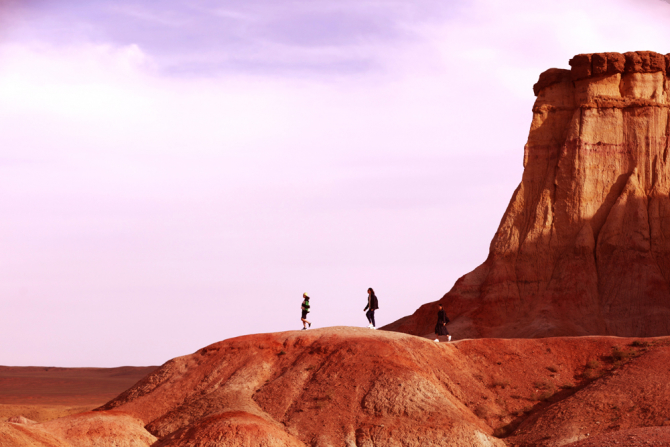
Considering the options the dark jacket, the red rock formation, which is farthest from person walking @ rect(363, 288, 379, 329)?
the red rock formation

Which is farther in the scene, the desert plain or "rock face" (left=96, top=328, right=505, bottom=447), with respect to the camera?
the desert plain

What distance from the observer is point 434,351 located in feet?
99.1

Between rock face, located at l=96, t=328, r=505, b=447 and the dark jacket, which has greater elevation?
the dark jacket

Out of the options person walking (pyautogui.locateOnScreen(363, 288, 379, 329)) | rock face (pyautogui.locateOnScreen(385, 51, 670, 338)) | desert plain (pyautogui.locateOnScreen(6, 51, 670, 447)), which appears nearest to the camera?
desert plain (pyautogui.locateOnScreen(6, 51, 670, 447))

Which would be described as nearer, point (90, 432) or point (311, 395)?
point (90, 432)

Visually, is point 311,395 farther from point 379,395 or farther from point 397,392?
point 397,392

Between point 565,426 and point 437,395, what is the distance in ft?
14.0

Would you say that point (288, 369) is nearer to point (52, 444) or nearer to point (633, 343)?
point (52, 444)

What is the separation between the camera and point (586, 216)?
43125mm

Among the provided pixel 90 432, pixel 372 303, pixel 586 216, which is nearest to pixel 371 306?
pixel 372 303

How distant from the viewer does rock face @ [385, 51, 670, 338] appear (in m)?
40.8

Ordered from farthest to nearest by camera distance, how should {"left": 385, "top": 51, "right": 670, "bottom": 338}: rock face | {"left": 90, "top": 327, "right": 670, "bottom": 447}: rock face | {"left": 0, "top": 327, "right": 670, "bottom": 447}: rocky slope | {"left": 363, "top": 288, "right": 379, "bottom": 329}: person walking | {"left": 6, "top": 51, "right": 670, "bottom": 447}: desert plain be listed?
{"left": 385, "top": 51, "right": 670, "bottom": 338}: rock face, {"left": 363, "top": 288, "right": 379, "bottom": 329}: person walking, {"left": 6, "top": 51, "right": 670, "bottom": 447}: desert plain, {"left": 90, "top": 327, "right": 670, "bottom": 447}: rock face, {"left": 0, "top": 327, "right": 670, "bottom": 447}: rocky slope

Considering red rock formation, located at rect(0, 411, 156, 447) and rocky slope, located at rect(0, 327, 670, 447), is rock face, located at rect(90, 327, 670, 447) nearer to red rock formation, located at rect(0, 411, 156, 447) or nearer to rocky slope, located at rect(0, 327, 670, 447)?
rocky slope, located at rect(0, 327, 670, 447)

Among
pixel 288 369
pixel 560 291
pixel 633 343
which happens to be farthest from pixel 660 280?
pixel 288 369
